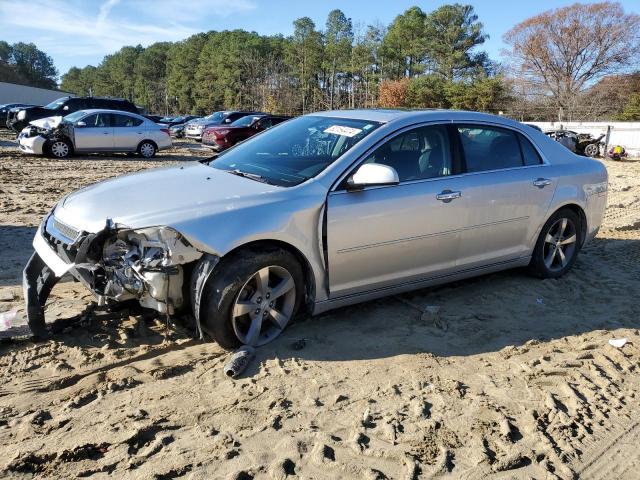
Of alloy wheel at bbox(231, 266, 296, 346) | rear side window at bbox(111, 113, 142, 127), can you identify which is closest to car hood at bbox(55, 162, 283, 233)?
alloy wheel at bbox(231, 266, 296, 346)

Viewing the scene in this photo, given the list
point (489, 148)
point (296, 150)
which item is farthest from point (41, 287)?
point (489, 148)

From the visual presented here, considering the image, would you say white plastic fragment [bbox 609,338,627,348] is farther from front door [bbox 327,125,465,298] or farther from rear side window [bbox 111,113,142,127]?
rear side window [bbox 111,113,142,127]

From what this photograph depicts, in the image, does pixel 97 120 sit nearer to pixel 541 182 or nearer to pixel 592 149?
pixel 541 182

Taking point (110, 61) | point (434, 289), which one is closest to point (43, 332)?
point (434, 289)

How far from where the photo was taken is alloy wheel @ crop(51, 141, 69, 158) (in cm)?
1608

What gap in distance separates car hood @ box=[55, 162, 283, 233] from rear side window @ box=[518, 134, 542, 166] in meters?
2.63

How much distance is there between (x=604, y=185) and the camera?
594 centimetres

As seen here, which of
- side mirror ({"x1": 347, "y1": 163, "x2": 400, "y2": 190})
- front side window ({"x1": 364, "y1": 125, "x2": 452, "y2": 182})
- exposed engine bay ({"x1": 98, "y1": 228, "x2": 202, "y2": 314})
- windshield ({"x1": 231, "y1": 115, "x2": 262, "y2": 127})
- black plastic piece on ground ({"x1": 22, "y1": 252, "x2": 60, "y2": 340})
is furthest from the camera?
windshield ({"x1": 231, "y1": 115, "x2": 262, "y2": 127})

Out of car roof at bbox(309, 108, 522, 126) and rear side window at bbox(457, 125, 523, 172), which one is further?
rear side window at bbox(457, 125, 523, 172)

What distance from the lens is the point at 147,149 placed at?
1805cm

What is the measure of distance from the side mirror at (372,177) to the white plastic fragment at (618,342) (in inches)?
80.2

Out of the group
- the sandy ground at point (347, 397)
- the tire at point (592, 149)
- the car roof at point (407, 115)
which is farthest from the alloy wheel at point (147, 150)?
the tire at point (592, 149)

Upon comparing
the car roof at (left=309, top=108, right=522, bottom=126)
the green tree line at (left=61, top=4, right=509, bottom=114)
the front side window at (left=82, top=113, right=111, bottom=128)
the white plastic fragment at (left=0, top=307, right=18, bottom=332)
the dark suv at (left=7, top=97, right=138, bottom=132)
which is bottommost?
the white plastic fragment at (left=0, top=307, right=18, bottom=332)

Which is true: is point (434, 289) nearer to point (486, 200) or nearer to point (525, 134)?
point (486, 200)
